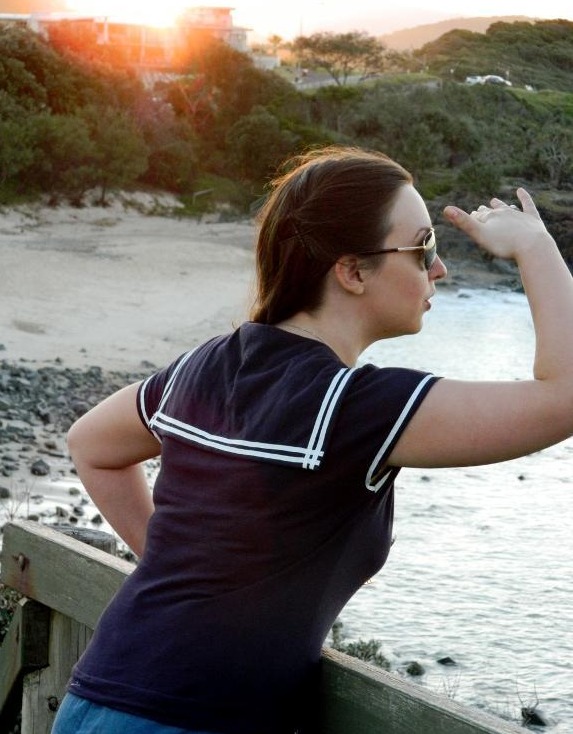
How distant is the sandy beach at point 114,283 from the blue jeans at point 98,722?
38.0 feet

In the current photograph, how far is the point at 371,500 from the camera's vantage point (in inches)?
70.8

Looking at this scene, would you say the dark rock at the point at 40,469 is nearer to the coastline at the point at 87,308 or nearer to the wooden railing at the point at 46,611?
the coastline at the point at 87,308

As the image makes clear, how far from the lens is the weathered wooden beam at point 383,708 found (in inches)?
66.2

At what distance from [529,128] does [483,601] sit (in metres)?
63.0

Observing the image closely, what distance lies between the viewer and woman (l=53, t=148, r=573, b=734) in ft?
5.71

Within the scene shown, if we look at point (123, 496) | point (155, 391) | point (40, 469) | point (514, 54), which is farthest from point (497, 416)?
point (514, 54)

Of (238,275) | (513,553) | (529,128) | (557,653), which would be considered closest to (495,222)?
(557,653)

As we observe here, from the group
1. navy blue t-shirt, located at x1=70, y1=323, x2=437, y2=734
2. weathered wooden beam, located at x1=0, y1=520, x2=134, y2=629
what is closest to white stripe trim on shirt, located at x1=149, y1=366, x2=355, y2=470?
navy blue t-shirt, located at x1=70, y1=323, x2=437, y2=734

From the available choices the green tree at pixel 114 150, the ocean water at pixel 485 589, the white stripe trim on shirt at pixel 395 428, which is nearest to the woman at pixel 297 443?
the white stripe trim on shirt at pixel 395 428

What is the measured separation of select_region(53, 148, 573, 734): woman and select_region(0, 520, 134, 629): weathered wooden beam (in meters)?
0.39

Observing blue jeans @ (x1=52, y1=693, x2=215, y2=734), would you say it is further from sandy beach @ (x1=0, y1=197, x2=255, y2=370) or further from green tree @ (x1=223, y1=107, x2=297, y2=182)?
green tree @ (x1=223, y1=107, x2=297, y2=182)

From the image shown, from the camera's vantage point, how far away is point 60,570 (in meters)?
2.49

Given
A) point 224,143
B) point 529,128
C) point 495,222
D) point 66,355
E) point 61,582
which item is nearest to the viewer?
point 495,222

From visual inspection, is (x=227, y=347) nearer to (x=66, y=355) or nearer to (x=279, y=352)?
(x=279, y=352)
